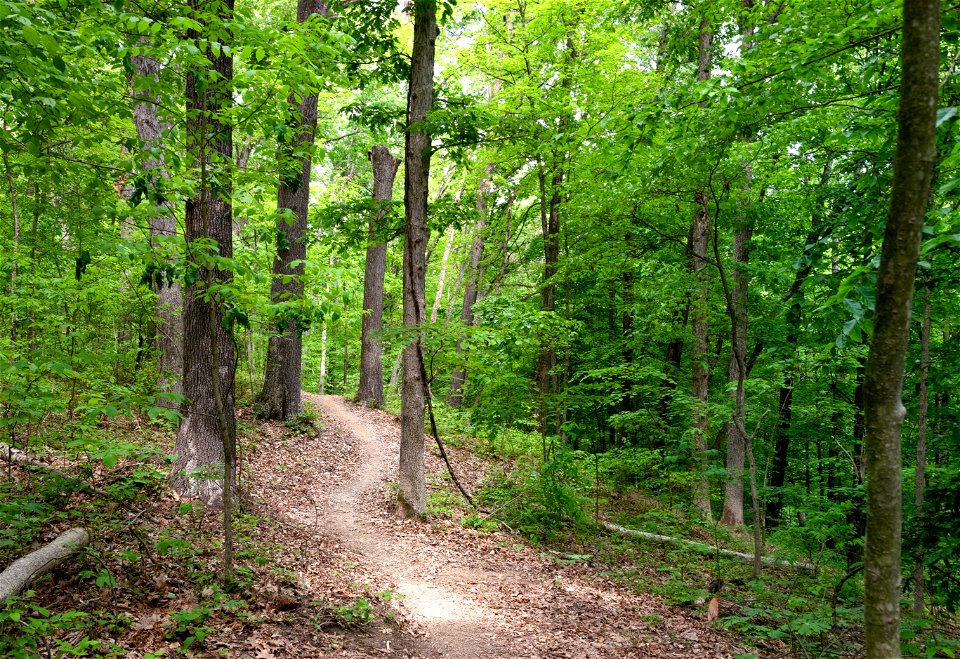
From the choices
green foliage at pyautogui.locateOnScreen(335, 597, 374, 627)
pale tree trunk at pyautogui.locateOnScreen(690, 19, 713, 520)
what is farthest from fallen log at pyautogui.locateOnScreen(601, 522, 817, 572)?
green foliage at pyautogui.locateOnScreen(335, 597, 374, 627)

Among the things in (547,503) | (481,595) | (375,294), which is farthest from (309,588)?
(375,294)

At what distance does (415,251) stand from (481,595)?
15.6ft

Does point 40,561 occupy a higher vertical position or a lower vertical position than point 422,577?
higher

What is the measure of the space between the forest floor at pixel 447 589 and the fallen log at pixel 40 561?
164 centimetres

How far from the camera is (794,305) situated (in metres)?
4.11

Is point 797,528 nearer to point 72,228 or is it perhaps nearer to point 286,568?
point 286,568

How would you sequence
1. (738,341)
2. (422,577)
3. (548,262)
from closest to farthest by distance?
(422,577)
(738,341)
(548,262)

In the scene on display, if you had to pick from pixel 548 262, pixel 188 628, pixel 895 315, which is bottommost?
pixel 188 628

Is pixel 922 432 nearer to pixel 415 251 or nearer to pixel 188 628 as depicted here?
pixel 415 251

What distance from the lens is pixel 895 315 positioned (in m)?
1.94

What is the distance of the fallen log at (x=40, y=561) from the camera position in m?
3.41

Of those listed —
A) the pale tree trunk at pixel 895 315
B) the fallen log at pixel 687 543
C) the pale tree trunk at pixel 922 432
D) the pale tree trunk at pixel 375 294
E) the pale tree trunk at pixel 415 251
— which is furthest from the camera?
the pale tree trunk at pixel 375 294

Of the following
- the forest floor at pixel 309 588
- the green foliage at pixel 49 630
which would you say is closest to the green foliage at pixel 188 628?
the forest floor at pixel 309 588

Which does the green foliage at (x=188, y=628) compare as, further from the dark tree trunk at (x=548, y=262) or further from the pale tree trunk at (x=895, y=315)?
the dark tree trunk at (x=548, y=262)
